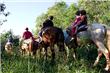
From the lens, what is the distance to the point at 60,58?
13.1 m

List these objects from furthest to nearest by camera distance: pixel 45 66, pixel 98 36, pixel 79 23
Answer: pixel 79 23
pixel 98 36
pixel 45 66

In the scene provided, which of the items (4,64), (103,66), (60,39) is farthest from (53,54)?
(4,64)

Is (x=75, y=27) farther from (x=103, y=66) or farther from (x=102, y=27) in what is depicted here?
(x=103, y=66)

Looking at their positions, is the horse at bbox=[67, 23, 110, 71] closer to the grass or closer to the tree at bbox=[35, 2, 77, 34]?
the grass

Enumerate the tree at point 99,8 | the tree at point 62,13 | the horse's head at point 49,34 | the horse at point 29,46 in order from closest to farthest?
the horse's head at point 49,34, the horse at point 29,46, the tree at point 99,8, the tree at point 62,13

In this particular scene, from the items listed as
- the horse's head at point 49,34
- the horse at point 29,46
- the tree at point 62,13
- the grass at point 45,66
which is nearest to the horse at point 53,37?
the horse's head at point 49,34

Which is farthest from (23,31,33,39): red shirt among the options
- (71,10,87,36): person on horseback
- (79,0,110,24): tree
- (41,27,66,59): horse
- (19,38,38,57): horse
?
(79,0,110,24): tree

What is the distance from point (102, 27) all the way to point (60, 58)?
7.06 feet

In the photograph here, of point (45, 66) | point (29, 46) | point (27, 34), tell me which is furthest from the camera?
point (27, 34)

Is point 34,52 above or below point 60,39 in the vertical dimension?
below

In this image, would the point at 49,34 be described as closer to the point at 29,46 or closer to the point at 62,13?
the point at 29,46

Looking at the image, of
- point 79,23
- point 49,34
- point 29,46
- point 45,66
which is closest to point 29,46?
point 29,46

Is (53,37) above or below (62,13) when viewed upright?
above

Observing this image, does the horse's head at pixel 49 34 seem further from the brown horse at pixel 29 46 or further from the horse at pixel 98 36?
the brown horse at pixel 29 46
